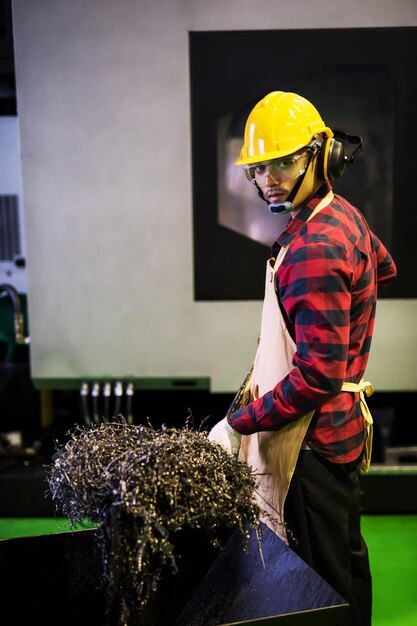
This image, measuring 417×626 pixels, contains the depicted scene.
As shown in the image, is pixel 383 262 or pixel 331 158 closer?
pixel 331 158

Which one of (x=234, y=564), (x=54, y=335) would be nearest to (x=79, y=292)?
(x=54, y=335)

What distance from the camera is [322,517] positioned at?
6.25 ft

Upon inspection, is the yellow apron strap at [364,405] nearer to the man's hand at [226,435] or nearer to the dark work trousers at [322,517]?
the dark work trousers at [322,517]

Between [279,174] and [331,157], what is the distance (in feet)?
0.45

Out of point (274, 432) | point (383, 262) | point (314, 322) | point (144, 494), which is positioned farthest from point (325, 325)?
point (144, 494)

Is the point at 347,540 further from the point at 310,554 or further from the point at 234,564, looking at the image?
the point at 234,564

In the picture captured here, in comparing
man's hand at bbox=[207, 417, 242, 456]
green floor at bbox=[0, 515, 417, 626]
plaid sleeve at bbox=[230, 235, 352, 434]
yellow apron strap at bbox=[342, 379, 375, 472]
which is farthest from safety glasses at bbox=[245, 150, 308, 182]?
green floor at bbox=[0, 515, 417, 626]

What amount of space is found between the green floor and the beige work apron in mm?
717

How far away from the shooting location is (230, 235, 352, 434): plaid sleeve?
172 cm

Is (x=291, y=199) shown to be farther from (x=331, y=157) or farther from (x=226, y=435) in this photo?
(x=226, y=435)

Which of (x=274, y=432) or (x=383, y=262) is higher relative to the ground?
(x=383, y=262)

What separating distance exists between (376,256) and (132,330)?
1672mm

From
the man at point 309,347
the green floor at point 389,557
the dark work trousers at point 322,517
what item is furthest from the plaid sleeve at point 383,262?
the green floor at point 389,557

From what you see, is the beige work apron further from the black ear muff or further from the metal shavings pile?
the metal shavings pile
